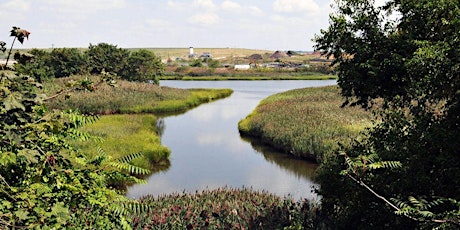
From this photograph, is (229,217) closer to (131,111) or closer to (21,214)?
(21,214)

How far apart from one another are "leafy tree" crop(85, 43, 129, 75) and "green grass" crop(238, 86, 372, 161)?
109 ft

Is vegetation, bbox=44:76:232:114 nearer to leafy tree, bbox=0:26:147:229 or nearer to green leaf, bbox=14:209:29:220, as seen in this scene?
leafy tree, bbox=0:26:147:229

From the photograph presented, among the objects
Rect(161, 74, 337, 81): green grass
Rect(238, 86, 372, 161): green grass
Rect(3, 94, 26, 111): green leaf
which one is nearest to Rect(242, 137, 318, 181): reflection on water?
Rect(238, 86, 372, 161): green grass

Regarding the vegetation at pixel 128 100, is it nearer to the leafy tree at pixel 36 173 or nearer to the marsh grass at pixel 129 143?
the marsh grass at pixel 129 143

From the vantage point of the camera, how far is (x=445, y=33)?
8234 millimetres

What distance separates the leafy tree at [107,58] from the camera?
6244 centimetres

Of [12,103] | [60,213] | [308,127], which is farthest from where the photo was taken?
[308,127]

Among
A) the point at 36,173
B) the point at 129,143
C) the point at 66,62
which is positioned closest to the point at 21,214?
the point at 36,173

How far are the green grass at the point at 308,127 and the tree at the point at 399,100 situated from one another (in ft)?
31.5

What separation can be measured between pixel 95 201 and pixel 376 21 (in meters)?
7.97

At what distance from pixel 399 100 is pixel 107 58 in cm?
5876

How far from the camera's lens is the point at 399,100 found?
358 inches

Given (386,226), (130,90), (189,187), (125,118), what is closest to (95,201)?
(386,226)

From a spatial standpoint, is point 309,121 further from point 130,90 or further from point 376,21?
point 130,90
